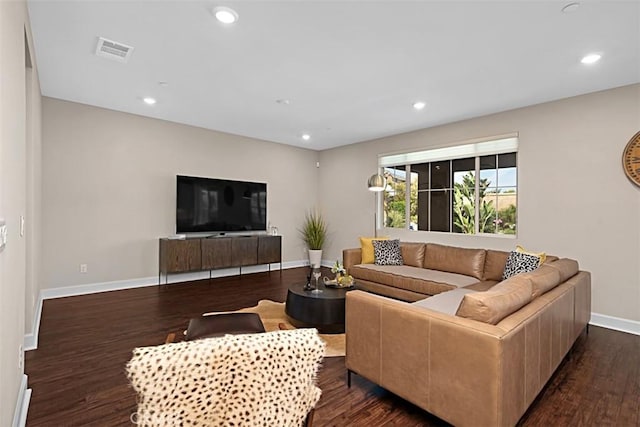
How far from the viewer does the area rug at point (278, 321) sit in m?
2.97

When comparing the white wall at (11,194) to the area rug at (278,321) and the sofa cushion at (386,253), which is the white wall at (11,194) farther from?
the sofa cushion at (386,253)

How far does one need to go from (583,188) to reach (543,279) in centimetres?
240

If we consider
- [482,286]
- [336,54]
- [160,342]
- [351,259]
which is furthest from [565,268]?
[160,342]

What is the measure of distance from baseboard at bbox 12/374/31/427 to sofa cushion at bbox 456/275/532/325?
2.63 metres

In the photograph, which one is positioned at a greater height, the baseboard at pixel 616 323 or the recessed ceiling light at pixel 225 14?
the recessed ceiling light at pixel 225 14

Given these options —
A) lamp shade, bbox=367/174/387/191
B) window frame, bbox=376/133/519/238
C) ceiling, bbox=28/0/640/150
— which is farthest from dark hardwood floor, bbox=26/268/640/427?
ceiling, bbox=28/0/640/150

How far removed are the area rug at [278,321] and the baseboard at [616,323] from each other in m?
3.13

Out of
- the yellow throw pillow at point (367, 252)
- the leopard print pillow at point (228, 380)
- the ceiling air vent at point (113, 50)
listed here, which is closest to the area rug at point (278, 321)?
the leopard print pillow at point (228, 380)

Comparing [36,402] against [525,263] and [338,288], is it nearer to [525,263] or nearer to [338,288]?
[338,288]

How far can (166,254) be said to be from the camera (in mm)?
5297

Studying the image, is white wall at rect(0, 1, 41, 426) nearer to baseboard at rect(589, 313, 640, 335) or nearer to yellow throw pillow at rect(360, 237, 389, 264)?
yellow throw pillow at rect(360, 237, 389, 264)

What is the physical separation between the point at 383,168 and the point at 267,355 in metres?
5.76

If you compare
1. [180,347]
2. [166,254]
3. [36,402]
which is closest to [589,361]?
[180,347]

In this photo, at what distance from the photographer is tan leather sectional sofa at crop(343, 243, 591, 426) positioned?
65.8 inches
